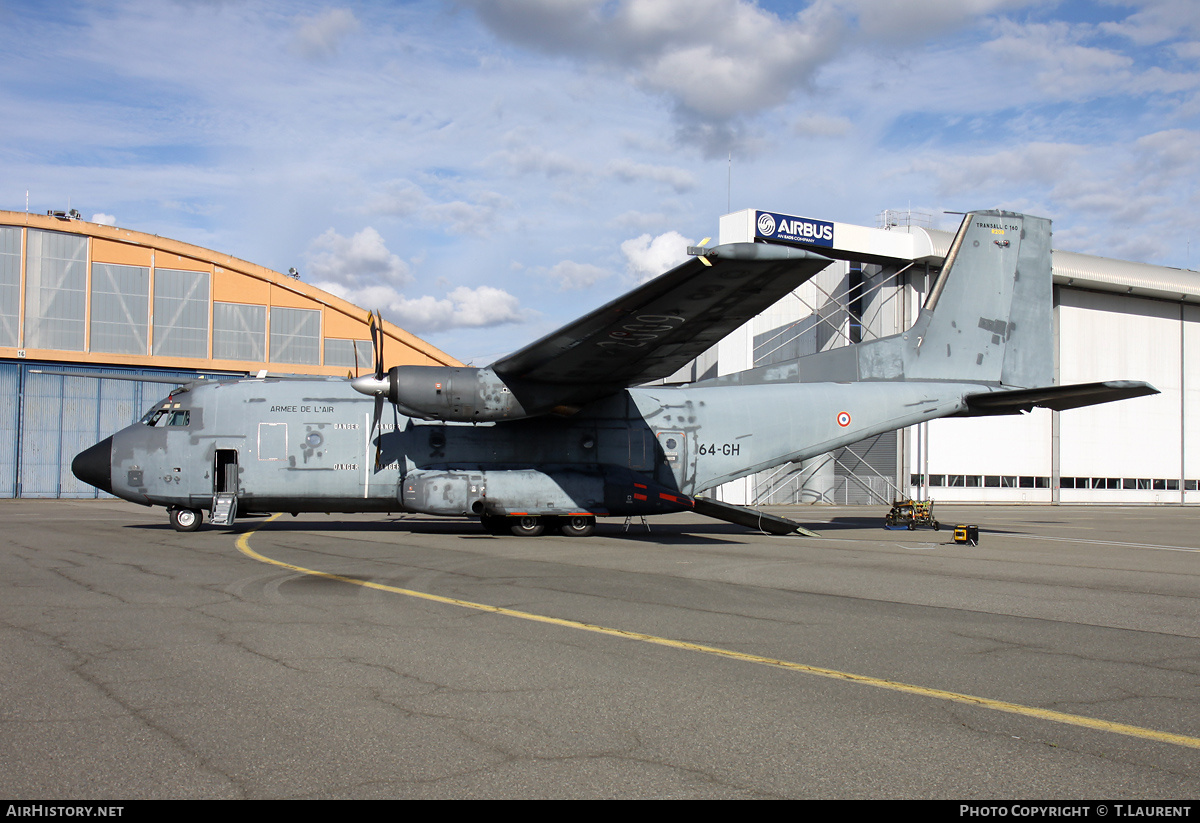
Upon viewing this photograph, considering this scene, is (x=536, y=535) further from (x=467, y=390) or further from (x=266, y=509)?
(x=266, y=509)

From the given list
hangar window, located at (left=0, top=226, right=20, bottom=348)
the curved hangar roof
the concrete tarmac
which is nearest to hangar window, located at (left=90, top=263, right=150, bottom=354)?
the curved hangar roof

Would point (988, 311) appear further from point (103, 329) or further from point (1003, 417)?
point (103, 329)

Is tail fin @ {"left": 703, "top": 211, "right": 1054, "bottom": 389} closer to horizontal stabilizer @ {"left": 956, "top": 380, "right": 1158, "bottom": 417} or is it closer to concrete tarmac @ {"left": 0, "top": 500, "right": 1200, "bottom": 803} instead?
horizontal stabilizer @ {"left": 956, "top": 380, "right": 1158, "bottom": 417}

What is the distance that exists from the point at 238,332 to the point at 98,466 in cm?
2321

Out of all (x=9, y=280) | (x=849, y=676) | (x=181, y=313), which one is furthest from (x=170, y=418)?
(x=9, y=280)

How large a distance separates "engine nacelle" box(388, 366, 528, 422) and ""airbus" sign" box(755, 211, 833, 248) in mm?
20451

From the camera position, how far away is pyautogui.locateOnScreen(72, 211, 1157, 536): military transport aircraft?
16797 mm

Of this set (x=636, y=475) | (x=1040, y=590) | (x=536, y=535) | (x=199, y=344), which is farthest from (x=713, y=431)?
(x=199, y=344)

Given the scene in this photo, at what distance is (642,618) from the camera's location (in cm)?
827

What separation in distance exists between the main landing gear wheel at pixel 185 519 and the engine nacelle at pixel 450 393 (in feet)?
18.5

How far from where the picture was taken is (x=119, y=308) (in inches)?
1481

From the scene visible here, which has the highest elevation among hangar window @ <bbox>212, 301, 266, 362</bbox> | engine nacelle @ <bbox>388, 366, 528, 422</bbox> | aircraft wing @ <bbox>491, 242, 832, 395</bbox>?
hangar window @ <bbox>212, 301, 266, 362</bbox>

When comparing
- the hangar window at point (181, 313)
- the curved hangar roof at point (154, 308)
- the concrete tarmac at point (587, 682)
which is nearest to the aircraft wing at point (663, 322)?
the concrete tarmac at point (587, 682)

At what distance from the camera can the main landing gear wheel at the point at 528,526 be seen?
1845cm
